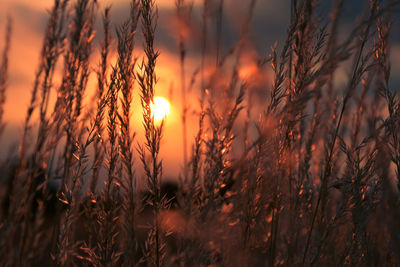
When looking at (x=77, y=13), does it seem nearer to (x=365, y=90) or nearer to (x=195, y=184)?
(x=195, y=184)

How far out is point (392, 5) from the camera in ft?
3.33

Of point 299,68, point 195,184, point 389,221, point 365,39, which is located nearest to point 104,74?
point 195,184

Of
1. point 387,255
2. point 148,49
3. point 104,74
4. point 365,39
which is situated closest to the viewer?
point 148,49

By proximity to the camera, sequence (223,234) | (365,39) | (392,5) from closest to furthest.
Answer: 1. (392,5)
2. (223,234)
3. (365,39)

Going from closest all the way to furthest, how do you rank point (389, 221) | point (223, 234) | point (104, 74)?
point (389, 221), point (223, 234), point (104, 74)

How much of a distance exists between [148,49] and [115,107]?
241 millimetres

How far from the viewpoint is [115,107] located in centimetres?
136

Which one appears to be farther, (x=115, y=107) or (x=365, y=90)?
(x=365, y=90)

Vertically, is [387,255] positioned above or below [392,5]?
below

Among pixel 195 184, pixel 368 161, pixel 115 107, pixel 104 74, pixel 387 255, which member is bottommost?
pixel 387 255

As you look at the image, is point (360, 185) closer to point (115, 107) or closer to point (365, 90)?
point (115, 107)

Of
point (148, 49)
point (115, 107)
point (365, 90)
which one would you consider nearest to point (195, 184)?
point (115, 107)

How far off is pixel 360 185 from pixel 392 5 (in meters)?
0.86

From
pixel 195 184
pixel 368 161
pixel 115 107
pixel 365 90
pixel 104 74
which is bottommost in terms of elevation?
pixel 195 184
